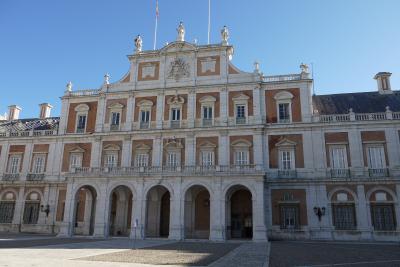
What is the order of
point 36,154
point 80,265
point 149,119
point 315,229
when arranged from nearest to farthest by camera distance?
point 80,265
point 315,229
point 149,119
point 36,154

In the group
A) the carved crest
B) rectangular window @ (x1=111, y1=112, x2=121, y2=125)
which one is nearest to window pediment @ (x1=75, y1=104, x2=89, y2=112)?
rectangular window @ (x1=111, y1=112, x2=121, y2=125)

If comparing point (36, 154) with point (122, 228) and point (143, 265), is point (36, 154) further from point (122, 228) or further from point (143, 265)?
point (143, 265)

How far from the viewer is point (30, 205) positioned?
130ft

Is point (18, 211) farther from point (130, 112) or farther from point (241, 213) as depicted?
point (241, 213)

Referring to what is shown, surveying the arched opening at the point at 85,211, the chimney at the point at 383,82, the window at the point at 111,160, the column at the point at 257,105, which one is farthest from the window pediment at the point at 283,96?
the arched opening at the point at 85,211

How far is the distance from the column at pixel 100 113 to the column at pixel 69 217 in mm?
7269

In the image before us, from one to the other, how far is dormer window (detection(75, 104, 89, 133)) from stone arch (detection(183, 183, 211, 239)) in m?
14.9

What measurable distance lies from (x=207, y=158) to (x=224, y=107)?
5431mm

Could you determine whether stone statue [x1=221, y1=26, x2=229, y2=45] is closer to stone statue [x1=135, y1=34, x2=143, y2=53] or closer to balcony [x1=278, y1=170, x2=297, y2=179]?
stone statue [x1=135, y1=34, x2=143, y2=53]

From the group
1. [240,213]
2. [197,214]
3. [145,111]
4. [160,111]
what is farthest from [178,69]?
[240,213]

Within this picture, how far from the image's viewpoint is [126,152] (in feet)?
122

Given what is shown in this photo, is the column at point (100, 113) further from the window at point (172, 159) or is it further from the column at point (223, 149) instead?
the column at point (223, 149)

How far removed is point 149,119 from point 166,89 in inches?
143

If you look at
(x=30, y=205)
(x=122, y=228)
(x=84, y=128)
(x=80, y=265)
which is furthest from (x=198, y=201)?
(x=80, y=265)
